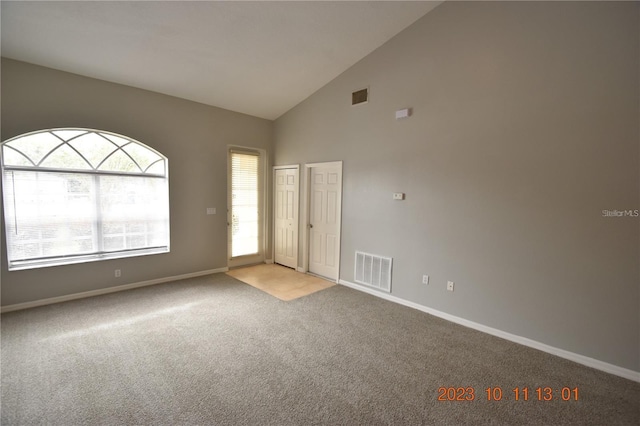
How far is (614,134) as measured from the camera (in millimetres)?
2381

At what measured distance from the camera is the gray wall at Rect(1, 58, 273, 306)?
336cm

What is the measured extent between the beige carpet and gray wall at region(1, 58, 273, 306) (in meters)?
0.64

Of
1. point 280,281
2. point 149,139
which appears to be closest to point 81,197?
point 149,139

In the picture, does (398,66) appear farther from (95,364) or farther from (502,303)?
(95,364)

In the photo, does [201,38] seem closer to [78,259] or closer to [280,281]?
[78,259]

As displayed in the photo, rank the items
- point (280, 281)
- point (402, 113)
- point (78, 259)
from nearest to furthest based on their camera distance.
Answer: point (402, 113)
point (78, 259)
point (280, 281)

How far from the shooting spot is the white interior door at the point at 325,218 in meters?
4.68

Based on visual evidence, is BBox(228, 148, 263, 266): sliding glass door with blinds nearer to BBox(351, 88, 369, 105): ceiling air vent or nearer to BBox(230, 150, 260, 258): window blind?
BBox(230, 150, 260, 258): window blind

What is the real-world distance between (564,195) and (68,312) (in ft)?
18.5

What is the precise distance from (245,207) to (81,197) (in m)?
2.49

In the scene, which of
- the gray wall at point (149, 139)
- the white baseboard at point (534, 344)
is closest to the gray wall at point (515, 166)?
the white baseboard at point (534, 344)

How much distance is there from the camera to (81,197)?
12.6 ft

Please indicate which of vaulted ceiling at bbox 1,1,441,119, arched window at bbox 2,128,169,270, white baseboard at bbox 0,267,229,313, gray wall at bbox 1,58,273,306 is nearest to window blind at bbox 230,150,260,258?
gray wall at bbox 1,58,273,306

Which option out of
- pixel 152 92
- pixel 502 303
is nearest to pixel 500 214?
pixel 502 303
